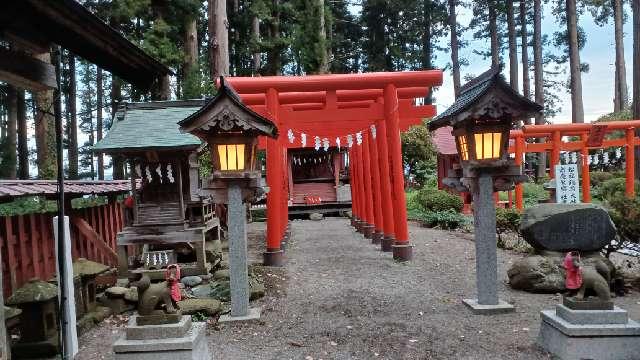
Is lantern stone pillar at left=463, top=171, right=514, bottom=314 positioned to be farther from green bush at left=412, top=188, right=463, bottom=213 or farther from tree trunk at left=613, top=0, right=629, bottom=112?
tree trunk at left=613, top=0, right=629, bottom=112

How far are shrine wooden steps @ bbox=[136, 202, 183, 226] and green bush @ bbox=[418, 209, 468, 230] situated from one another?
9.47 meters

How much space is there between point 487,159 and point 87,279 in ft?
18.5

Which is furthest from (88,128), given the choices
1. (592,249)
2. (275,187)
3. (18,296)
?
(592,249)

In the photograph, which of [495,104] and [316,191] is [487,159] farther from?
[316,191]

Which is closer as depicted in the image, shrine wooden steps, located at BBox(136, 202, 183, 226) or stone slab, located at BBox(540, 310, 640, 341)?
stone slab, located at BBox(540, 310, 640, 341)

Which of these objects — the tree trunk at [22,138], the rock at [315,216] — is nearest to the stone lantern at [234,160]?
the rock at [315,216]

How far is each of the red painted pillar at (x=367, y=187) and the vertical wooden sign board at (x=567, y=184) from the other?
5390 millimetres

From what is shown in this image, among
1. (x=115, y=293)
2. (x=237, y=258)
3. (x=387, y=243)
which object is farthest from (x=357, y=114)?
(x=115, y=293)

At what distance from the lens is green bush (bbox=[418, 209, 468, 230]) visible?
49.5 ft

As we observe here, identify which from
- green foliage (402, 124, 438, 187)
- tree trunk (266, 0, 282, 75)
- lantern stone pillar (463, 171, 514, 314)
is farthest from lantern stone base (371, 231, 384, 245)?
green foliage (402, 124, 438, 187)

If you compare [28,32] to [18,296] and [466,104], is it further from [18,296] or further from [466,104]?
[466,104]

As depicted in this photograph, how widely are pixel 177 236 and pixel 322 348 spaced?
4.26 m

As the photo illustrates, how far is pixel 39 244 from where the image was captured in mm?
6770

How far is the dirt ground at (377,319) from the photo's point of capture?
16.0 ft
